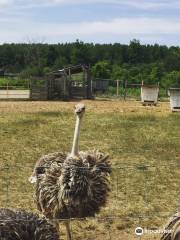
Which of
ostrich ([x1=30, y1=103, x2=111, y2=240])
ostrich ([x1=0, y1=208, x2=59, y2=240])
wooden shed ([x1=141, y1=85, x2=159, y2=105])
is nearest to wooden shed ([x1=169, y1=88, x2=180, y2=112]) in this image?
wooden shed ([x1=141, y1=85, x2=159, y2=105])

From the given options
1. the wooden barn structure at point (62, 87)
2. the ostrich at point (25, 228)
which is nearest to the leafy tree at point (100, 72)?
the wooden barn structure at point (62, 87)

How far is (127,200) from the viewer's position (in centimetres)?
856

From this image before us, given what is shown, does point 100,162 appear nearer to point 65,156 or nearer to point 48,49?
point 65,156

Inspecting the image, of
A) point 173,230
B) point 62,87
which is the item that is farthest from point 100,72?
point 173,230

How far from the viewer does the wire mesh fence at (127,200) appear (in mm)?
7246

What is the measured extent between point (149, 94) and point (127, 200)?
18.8 metres

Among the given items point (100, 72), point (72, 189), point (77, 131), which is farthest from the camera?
point (100, 72)

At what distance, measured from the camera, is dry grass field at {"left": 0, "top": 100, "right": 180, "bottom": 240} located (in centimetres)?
759

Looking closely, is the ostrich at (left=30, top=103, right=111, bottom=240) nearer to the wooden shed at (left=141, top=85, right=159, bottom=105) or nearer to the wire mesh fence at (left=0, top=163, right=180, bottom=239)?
the wire mesh fence at (left=0, top=163, right=180, bottom=239)

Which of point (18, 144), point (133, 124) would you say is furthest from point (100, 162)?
point (133, 124)

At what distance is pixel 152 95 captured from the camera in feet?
88.8

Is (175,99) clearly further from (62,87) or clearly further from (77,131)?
(77,131)

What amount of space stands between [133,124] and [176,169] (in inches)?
302

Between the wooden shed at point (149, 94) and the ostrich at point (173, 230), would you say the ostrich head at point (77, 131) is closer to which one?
the ostrich at point (173, 230)
